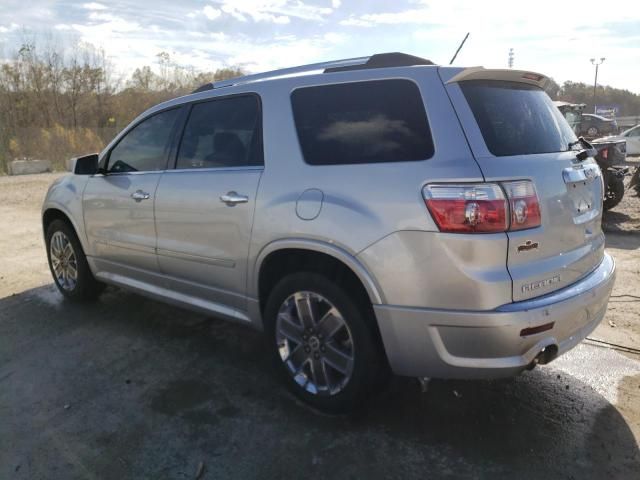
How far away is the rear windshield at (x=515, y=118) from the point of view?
2.57 m

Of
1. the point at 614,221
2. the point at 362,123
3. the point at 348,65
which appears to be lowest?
the point at 614,221

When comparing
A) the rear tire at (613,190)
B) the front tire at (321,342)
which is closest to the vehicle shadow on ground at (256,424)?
the front tire at (321,342)

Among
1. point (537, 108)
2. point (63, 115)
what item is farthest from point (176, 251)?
point (63, 115)

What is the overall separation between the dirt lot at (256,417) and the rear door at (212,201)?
1.98 ft

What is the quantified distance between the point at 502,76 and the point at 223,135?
1810 millimetres

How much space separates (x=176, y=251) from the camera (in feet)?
12.3

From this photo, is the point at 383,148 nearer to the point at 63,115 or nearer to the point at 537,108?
the point at 537,108

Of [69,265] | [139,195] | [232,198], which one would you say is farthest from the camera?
[69,265]

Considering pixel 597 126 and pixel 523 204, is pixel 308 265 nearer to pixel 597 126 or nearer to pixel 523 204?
pixel 523 204

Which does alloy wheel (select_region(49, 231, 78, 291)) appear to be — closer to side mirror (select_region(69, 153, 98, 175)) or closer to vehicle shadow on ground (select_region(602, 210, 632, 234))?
side mirror (select_region(69, 153, 98, 175))

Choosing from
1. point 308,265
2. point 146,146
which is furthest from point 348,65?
point 146,146

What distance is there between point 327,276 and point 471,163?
0.98m

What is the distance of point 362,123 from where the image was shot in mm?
2803

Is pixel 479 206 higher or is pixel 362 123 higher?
pixel 362 123
